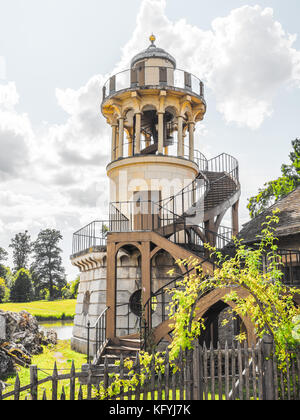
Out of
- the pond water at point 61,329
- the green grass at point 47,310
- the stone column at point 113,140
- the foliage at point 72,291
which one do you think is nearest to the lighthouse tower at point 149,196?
the stone column at point 113,140

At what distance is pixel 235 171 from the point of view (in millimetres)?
20281

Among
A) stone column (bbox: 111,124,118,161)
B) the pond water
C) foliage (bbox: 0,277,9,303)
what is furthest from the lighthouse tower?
foliage (bbox: 0,277,9,303)

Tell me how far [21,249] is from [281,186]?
245 ft

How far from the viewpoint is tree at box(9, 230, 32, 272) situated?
90062mm

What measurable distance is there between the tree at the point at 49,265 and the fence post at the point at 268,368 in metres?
77.0

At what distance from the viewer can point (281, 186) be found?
1110 inches

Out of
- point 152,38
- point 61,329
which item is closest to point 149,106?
point 152,38

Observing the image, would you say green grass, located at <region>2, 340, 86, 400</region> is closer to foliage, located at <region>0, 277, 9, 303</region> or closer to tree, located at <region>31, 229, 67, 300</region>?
foliage, located at <region>0, 277, 9, 303</region>

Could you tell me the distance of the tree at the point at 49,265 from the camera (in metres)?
81.2

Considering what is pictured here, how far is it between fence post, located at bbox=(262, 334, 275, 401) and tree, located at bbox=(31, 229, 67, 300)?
7695 cm

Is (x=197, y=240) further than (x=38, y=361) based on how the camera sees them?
Yes
